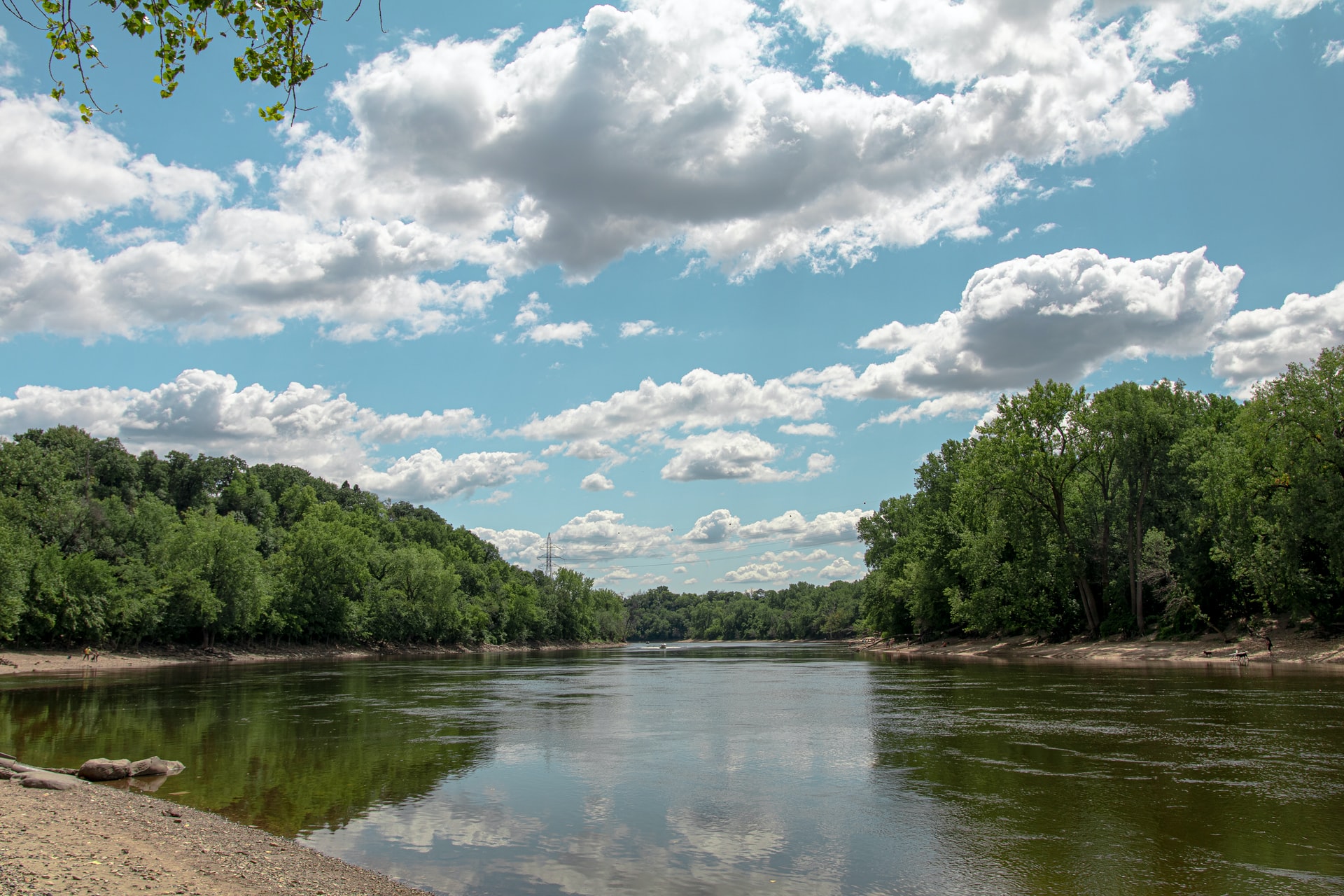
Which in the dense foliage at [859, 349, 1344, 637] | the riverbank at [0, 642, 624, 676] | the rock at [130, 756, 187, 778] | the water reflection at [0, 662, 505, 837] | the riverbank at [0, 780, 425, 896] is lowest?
the riverbank at [0, 642, 624, 676]

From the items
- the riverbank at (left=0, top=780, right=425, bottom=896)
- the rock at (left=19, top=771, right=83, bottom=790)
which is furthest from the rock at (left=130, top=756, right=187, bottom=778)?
the riverbank at (left=0, top=780, right=425, bottom=896)

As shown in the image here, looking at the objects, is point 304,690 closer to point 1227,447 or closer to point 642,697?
point 642,697

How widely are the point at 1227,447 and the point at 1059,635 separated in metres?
23.3

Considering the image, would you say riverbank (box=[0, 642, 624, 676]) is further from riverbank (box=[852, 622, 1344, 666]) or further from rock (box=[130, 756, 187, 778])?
riverbank (box=[852, 622, 1344, 666])

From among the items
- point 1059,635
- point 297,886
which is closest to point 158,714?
point 297,886

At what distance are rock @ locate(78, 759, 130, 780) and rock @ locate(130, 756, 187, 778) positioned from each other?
0.24 meters

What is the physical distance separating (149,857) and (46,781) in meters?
5.62

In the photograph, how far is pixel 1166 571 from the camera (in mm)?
51156

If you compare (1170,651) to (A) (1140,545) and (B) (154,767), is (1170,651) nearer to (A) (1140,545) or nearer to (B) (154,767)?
(A) (1140,545)

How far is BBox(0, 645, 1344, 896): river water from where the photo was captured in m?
10.0

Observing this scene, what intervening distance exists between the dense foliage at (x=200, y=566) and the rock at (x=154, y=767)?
164ft

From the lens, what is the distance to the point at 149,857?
382 inches

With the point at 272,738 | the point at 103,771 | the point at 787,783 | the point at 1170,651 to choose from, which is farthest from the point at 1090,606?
the point at 103,771

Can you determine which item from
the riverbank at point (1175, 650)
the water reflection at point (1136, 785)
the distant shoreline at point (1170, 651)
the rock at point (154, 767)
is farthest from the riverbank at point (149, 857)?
the riverbank at point (1175, 650)
